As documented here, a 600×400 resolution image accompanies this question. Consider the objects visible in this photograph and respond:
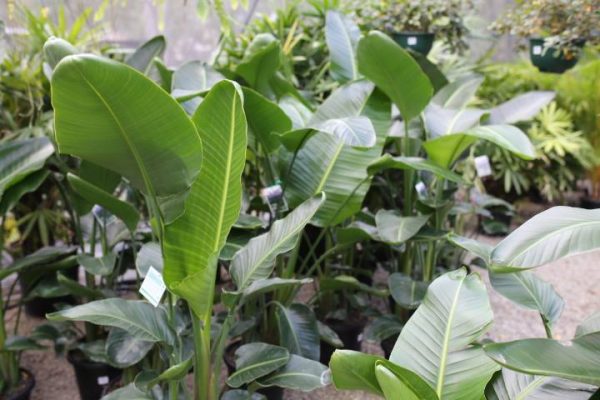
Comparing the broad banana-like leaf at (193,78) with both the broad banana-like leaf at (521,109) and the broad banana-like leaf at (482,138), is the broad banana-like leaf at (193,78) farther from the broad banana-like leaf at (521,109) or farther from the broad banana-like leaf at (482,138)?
the broad banana-like leaf at (521,109)

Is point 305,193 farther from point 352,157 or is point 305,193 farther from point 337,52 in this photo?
point 337,52

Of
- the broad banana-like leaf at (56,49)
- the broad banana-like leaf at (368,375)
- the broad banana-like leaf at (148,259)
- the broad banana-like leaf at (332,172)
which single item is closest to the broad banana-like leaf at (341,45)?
the broad banana-like leaf at (332,172)

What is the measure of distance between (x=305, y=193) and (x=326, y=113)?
29 cm

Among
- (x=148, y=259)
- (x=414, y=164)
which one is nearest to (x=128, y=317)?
(x=148, y=259)

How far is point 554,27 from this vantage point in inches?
97.3

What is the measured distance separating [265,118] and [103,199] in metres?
0.51

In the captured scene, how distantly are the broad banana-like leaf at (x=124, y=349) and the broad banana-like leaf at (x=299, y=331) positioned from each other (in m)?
0.40

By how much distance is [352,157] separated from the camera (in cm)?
186

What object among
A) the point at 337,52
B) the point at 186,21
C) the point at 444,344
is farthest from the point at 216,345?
the point at 186,21

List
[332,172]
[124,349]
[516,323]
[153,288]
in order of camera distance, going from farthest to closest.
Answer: [516,323] < [332,172] < [124,349] < [153,288]

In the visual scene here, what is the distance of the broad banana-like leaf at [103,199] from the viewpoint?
59.9 inches

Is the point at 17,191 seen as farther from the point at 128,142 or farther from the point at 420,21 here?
the point at 420,21

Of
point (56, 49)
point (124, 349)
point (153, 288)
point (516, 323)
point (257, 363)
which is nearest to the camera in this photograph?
point (56, 49)

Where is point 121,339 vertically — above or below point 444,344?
below
